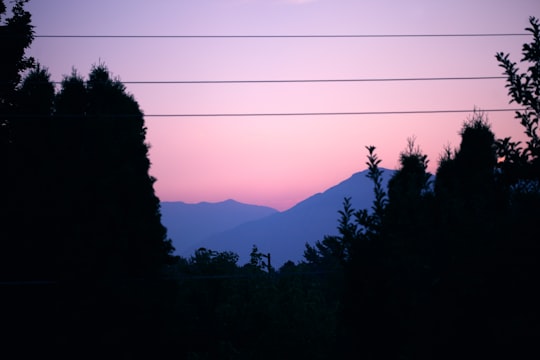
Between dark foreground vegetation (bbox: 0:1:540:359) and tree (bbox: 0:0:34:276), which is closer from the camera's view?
dark foreground vegetation (bbox: 0:1:540:359)

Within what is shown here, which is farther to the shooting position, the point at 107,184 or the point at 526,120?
the point at 107,184

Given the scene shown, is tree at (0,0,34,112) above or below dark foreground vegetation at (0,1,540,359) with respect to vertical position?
above

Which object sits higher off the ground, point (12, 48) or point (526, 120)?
point (12, 48)

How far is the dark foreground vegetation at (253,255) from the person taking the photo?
17.2 ft

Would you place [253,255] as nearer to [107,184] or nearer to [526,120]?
[107,184]

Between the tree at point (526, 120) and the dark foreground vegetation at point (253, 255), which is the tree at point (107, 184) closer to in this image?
the dark foreground vegetation at point (253, 255)

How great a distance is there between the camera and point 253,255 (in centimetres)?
2620

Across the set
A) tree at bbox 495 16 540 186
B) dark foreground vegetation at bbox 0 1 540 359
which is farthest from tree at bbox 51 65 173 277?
tree at bbox 495 16 540 186

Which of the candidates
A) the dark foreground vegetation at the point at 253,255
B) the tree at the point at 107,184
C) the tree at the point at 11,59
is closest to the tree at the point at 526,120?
the dark foreground vegetation at the point at 253,255

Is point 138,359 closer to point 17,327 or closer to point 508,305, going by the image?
point 17,327

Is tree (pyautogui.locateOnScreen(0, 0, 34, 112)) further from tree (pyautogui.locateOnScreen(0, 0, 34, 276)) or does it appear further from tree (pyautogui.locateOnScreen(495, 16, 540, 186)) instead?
tree (pyautogui.locateOnScreen(495, 16, 540, 186))

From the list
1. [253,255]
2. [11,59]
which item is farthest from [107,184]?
[253,255]

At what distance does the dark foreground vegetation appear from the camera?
5250 mm

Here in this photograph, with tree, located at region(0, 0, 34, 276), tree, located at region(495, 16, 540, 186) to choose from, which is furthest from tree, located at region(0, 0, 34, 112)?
tree, located at region(495, 16, 540, 186)
